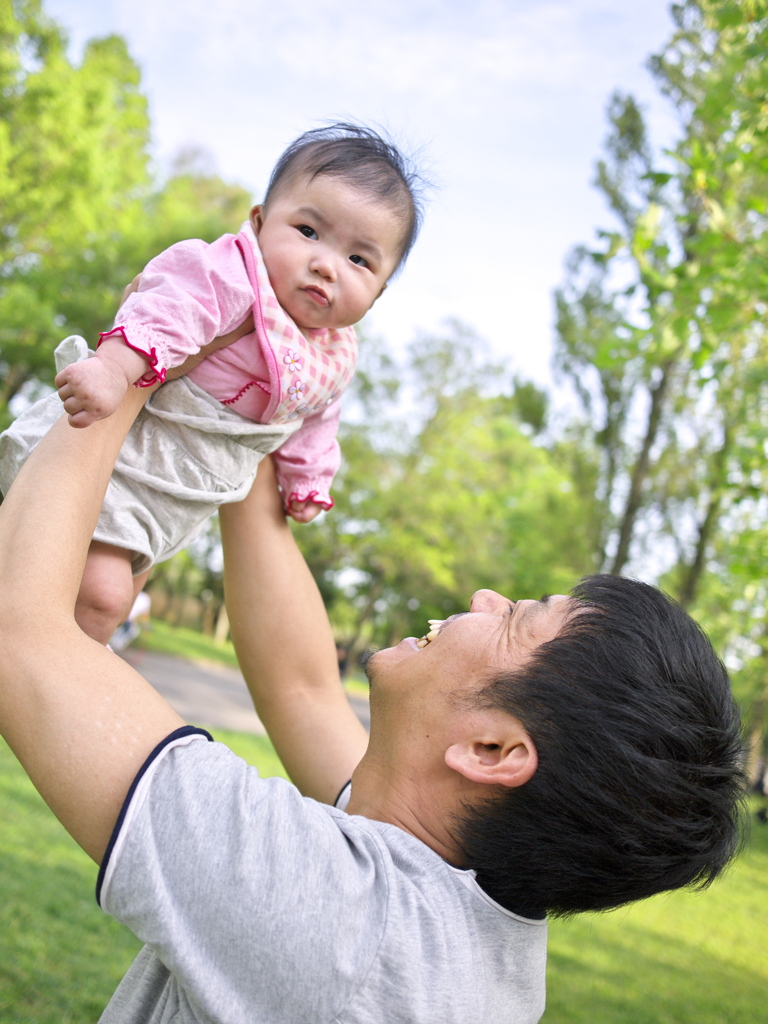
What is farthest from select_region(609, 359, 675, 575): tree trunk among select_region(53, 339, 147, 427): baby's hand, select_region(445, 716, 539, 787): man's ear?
select_region(53, 339, 147, 427): baby's hand

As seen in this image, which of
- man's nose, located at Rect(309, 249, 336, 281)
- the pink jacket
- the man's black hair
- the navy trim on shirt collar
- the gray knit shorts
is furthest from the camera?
man's nose, located at Rect(309, 249, 336, 281)

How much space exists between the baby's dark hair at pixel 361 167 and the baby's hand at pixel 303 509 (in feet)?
2.10

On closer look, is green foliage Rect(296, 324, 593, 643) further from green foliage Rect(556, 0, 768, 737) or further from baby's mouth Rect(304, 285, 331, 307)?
baby's mouth Rect(304, 285, 331, 307)

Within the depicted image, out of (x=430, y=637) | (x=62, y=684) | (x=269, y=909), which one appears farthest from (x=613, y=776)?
(x=62, y=684)

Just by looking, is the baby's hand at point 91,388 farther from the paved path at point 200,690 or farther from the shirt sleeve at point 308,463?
the paved path at point 200,690

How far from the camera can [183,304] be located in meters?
1.65

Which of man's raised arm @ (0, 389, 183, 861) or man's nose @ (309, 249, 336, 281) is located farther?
man's nose @ (309, 249, 336, 281)

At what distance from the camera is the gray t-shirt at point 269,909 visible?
3.63ft

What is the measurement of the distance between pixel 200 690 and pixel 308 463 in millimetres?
14796

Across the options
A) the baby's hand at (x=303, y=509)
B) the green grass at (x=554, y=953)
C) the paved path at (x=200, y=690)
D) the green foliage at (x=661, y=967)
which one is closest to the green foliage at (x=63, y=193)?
the paved path at (x=200, y=690)

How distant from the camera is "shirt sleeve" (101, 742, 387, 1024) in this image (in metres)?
1.10

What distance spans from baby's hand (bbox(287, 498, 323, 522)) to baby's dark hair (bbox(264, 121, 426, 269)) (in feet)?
2.10

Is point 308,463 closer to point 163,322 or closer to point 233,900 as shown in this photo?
point 163,322

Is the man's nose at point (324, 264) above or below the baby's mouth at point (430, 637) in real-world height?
above
